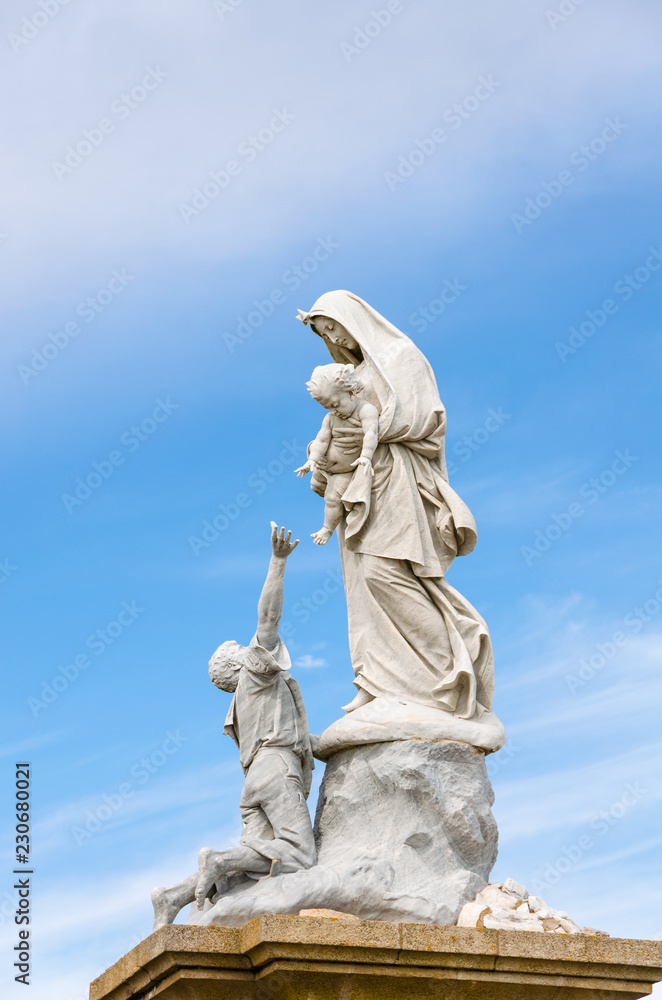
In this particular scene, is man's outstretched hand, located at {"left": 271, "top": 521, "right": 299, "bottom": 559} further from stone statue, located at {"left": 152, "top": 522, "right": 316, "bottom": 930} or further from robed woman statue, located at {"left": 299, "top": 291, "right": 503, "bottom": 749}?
robed woman statue, located at {"left": 299, "top": 291, "right": 503, "bottom": 749}

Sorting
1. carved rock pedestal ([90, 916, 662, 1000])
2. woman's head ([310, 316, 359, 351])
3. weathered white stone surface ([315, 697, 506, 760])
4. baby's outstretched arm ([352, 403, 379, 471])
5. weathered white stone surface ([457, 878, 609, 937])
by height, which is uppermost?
woman's head ([310, 316, 359, 351])

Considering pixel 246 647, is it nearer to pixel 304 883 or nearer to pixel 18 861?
pixel 304 883

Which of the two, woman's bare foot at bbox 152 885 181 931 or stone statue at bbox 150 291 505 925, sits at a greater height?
stone statue at bbox 150 291 505 925

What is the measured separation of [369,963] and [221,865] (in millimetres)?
1262

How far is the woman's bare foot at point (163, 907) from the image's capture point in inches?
362

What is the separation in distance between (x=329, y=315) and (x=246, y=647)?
2.60 meters

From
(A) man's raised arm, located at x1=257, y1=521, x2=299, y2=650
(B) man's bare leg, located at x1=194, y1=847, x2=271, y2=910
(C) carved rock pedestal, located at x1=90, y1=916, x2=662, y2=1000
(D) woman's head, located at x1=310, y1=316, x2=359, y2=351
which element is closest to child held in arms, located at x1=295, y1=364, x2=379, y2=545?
(D) woman's head, located at x1=310, y1=316, x2=359, y2=351

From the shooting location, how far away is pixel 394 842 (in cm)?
940

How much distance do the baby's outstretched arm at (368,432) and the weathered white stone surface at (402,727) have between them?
1726 mm

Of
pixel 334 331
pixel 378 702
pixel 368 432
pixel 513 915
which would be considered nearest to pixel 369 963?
pixel 513 915

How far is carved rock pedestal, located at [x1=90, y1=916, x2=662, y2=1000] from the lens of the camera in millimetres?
8297

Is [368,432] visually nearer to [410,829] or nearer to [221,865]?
[410,829]

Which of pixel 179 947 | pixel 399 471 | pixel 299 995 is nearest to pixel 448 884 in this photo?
pixel 299 995

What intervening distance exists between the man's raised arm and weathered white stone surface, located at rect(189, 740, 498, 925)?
1.03 meters
